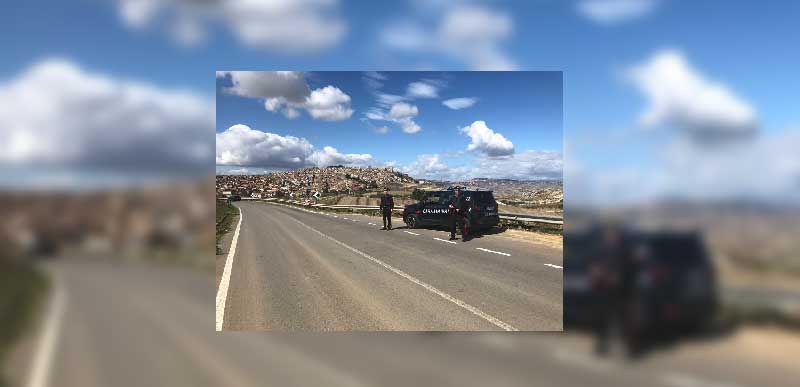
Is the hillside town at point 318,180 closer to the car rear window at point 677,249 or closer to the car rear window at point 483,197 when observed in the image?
the car rear window at point 677,249

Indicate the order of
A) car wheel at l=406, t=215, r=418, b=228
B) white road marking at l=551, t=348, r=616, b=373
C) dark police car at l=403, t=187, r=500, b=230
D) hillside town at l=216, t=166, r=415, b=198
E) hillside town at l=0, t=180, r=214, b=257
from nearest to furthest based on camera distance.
Answer: 1. hillside town at l=0, t=180, r=214, b=257
2. white road marking at l=551, t=348, r=616, b=373
3. hillside town at l=216, t=166, r=415, b=198
4. dark police car at l=403, t=187, r=500, b=230
5. car wheel at l=406, t=215, r=418, b=228

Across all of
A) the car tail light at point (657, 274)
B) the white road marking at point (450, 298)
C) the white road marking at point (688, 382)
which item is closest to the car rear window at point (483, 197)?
the white road marking at point (450, 298)

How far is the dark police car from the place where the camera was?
48.2 feet

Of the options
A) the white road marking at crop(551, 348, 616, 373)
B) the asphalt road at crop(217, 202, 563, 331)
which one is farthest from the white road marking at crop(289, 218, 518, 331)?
the white road marking at crop(551, 348, 616, 373)

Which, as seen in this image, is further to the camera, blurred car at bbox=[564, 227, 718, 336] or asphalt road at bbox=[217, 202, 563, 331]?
asphalt road at bbox=[217, 202, 563, 331]

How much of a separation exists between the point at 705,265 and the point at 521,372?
5.74 ft

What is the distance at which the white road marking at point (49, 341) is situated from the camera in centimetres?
321

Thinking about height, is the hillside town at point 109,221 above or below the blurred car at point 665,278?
above

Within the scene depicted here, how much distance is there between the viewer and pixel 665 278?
3.07 m

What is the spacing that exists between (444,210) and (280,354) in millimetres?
13424

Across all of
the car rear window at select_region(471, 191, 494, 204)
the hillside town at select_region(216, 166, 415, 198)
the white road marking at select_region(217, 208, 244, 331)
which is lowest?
the white road marking at select_region(217, 208, 244, 331)

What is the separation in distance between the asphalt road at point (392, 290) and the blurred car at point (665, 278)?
57.7 inches

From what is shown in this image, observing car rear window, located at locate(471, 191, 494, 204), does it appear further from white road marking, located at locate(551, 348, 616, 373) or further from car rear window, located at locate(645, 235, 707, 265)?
car rear window, located at locate(645, 235, 707, 265)

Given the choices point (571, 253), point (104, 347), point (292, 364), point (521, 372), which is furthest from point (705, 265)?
point (104, 347)
